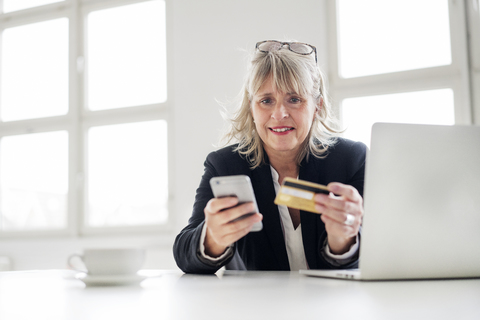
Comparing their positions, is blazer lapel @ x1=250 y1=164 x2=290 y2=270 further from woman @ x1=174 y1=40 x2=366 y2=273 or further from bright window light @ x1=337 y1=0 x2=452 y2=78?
bright window light @ x1=337 y1=0 x2=452 y2=78

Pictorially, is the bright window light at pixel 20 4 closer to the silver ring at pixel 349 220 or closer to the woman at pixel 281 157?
the woman at pixel 281 157

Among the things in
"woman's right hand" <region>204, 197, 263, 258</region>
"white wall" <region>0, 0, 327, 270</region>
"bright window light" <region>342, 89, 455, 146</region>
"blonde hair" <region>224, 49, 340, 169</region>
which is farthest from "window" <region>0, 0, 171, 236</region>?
"woman's right hand" <region>204, 197, 263, 258</region>

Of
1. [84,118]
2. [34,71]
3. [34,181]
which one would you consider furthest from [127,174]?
[34,71]

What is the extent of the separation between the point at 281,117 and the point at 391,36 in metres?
2.16

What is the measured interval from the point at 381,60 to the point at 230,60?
1129 mm

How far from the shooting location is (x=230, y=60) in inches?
140

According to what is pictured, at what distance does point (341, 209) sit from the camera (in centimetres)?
100

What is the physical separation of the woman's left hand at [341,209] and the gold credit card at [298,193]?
0.05ft

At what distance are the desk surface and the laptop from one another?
4 centimetres

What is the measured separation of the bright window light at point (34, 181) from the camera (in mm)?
4133

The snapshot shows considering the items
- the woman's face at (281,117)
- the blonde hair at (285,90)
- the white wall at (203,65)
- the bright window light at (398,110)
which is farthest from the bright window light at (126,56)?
the woman's face at (281,117)

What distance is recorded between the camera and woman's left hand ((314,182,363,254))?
958 millimetres

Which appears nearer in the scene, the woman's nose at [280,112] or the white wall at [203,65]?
the woman's nose at [280,112]

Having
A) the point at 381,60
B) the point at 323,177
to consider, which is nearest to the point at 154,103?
the point at 381,60
